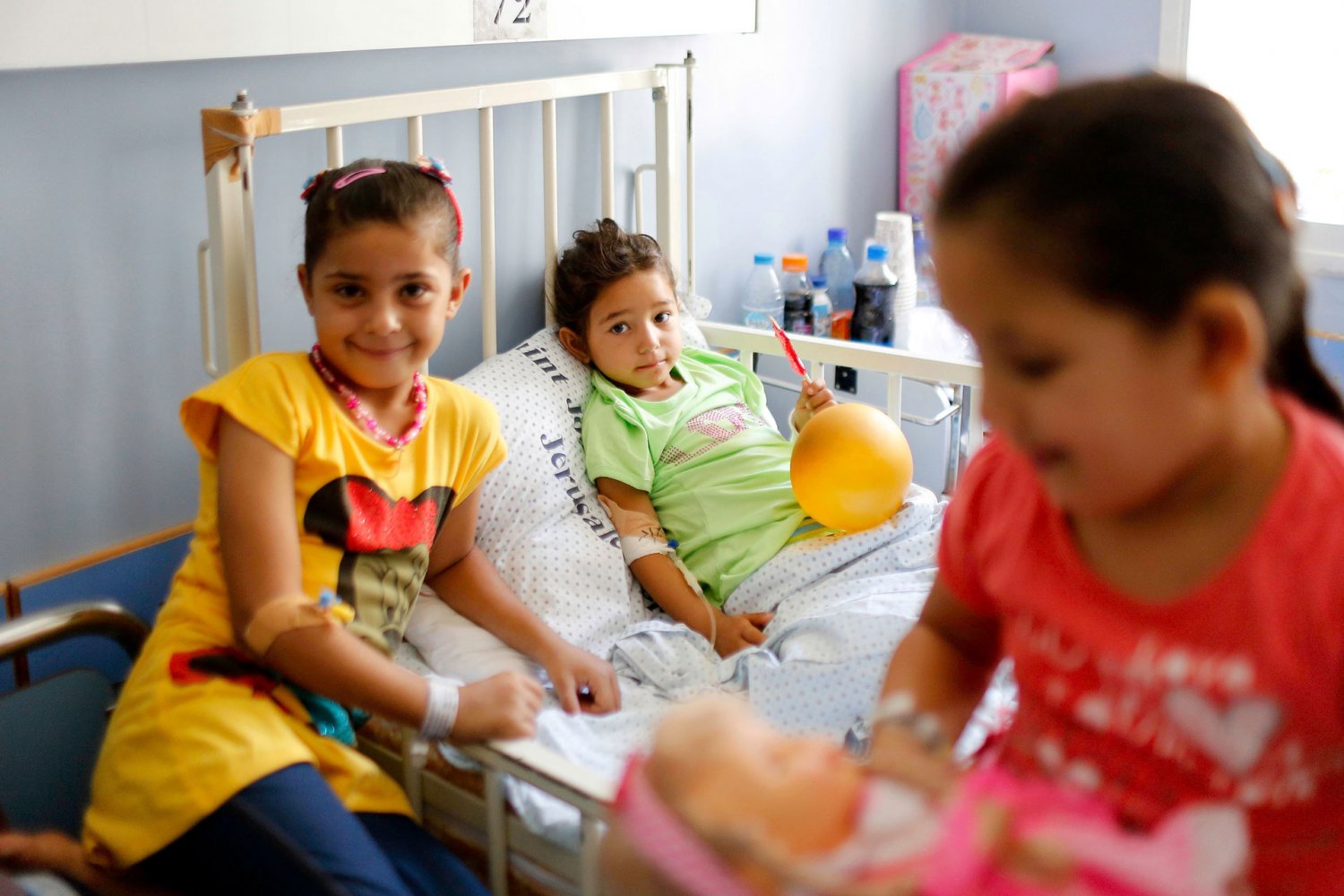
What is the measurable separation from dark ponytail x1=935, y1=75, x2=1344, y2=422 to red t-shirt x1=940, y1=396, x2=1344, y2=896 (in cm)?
12

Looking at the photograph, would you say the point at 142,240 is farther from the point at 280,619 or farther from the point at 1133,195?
the point at 1133,195

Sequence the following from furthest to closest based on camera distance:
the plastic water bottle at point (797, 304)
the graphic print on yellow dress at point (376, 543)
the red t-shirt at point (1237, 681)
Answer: the plastic water bottle at point (797, 304) → the graphic print on yellow dress at point (376, 543) → the red t-shirt at point (1237, 681)

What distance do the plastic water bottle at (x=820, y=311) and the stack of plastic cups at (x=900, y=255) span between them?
6.6 inches

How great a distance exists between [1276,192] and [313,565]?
0.95 metres

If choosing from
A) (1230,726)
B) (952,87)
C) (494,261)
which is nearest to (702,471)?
(494,261)

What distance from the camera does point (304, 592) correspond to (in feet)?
4.04

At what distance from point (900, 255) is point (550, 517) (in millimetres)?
1257

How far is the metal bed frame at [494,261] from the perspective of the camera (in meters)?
1.13

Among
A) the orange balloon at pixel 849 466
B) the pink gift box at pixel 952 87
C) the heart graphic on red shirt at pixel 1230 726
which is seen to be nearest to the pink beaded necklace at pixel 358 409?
the orange balloon at pixel 849 466

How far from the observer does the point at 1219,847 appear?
620mm

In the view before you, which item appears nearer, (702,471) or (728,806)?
(728,806)

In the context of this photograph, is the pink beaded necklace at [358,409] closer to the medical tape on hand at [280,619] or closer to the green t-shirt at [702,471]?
the medical tape on hand at [280,619]

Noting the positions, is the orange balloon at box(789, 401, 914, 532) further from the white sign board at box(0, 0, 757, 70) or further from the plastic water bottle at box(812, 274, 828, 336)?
the plastic water bottle at box(812, 274, 828, 336)

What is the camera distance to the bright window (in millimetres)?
2830
